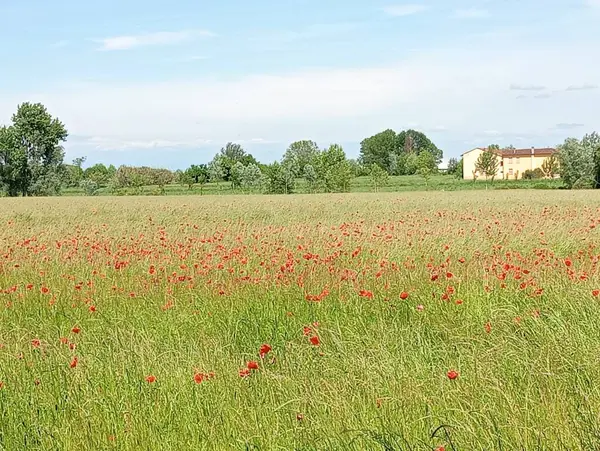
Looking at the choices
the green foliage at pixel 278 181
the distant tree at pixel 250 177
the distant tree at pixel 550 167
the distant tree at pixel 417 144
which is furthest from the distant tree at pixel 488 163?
the distant tree at pixel 417 144

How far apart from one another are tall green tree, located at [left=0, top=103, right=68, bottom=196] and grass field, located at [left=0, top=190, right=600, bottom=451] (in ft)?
219

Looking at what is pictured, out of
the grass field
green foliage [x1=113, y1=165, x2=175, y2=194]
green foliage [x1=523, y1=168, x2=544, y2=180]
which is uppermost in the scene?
green foliage [x1=113, y1=165, x2=175, y2=194]

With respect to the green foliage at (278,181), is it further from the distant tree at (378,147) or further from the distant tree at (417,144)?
the distant tree at (417,144)

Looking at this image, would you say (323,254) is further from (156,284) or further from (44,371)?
(44,371)

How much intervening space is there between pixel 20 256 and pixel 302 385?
698 cm

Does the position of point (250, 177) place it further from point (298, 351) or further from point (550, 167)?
point (298, 351)

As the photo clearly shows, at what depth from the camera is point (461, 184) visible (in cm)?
8394

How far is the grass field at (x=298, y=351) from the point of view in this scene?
3.99 m

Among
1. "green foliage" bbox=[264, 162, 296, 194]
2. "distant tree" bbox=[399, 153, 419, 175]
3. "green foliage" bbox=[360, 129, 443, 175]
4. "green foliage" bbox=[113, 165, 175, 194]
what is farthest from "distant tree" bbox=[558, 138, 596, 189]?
"green foliage" bbox=[360, 129, 443, 175]

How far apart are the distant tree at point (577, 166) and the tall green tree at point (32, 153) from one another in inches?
2093

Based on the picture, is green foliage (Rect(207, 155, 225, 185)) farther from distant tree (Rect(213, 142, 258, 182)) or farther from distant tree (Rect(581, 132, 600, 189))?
distant tree (Rect(581, 132, 600, 189))

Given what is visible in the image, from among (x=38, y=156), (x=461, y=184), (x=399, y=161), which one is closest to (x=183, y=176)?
(x=38, y=156)

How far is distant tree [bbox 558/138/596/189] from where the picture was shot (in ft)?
233

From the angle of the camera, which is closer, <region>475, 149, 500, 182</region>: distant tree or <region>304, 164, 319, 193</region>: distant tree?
<region>304, 164, 319, 193</region>: distant tree
